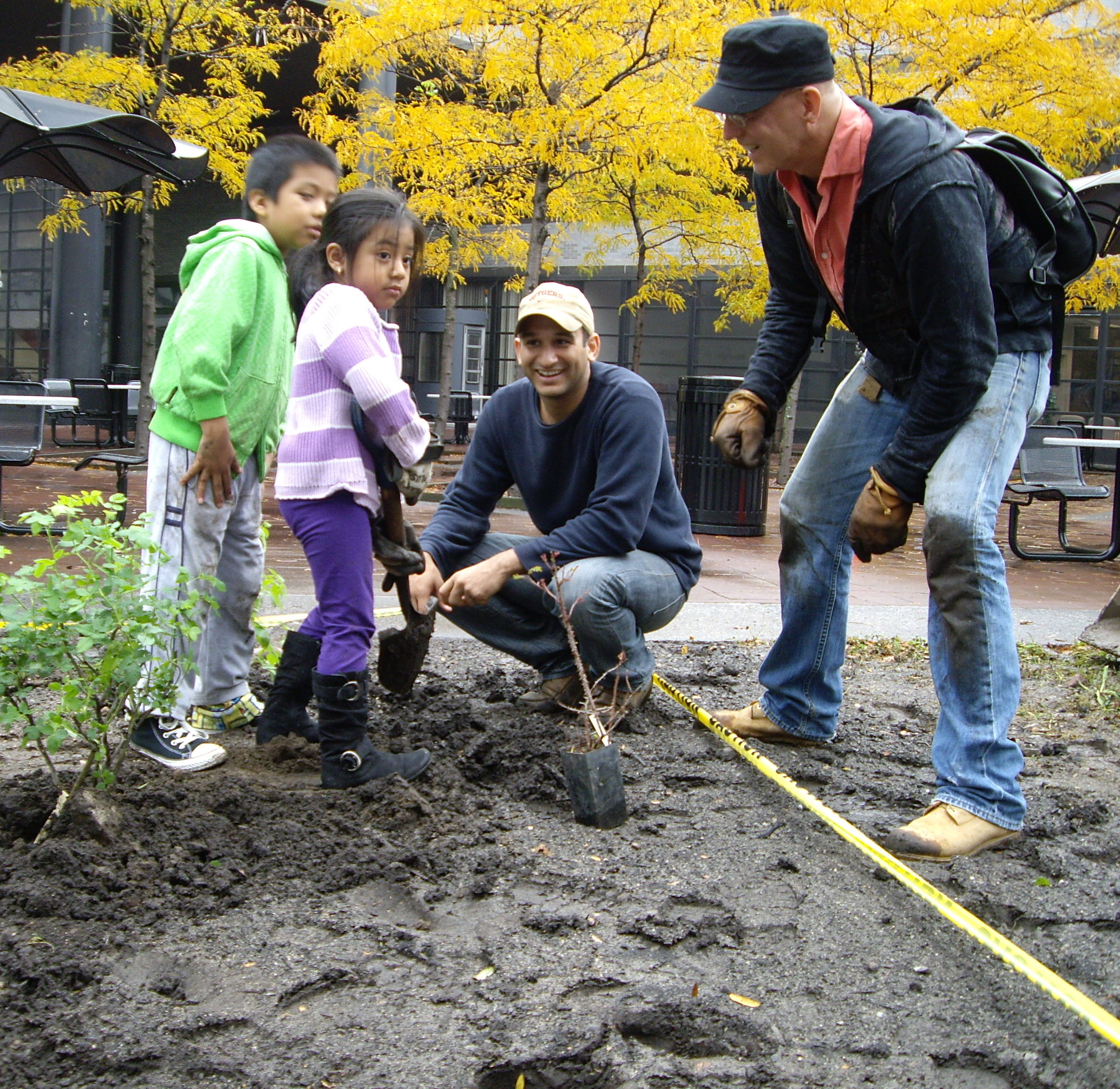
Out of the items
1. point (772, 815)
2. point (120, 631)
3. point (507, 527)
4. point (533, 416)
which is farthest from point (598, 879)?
point (507, 527)

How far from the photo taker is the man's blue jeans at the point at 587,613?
3648 millimetres

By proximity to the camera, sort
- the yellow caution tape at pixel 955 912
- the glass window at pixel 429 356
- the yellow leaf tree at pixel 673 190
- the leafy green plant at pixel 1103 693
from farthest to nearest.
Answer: the glass window at pixel 429 356
the yellow leaf tree at pixel 673 190
the leafy green plant at pixel 1103 693
the yellow caution tape at pixel 955 912

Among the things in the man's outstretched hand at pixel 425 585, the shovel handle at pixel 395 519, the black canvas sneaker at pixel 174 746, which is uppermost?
the shovel handle at pixel 395 519

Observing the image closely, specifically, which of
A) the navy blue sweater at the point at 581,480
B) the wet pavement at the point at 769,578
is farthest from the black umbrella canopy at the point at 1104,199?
the navy blue sweater at the point at 581,480

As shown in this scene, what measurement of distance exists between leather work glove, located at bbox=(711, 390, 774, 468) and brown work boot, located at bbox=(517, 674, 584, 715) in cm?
95

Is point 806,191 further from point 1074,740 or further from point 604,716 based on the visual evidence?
point 1074,740

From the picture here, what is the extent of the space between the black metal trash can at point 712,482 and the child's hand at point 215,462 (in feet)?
23.7

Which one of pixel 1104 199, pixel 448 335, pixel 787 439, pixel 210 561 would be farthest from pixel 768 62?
pixel 448 335

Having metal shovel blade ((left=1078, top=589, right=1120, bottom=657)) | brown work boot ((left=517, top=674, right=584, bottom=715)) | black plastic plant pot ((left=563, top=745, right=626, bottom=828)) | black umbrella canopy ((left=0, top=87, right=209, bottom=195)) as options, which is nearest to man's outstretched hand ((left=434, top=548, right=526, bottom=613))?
brown work boot ((left=517, top=674, right=584, bottom=715))

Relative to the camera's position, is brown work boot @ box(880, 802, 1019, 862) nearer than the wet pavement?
Yes

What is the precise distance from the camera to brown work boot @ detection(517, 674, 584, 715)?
3.92 meters

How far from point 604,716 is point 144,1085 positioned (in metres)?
2.15

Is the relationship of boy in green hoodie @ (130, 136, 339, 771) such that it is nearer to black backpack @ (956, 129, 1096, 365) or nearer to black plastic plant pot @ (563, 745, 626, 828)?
black plastic plant pot @ (563, 745, 626, 828)

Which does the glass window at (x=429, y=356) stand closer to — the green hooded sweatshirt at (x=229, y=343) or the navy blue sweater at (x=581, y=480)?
the navy blue sweater at (x=581, y=480)
